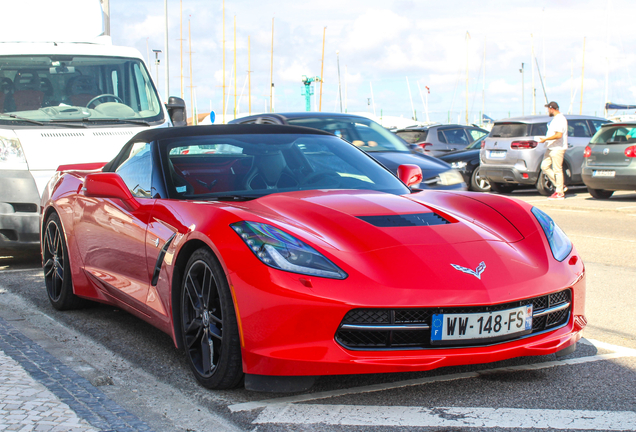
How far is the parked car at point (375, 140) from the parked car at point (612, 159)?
5.30m

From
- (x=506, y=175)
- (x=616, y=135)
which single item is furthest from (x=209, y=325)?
(x=506, y=175)

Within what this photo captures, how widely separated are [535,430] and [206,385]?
4.87ft

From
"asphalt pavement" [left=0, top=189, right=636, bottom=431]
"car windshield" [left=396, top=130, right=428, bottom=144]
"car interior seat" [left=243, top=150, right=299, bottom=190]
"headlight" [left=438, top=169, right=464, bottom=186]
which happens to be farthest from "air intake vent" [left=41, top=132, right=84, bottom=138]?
"car windshield" [left=396, top=130, right=428, bottom=144]

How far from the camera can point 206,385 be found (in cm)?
358

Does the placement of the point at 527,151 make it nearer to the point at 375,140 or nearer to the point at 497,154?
the point at 497,154

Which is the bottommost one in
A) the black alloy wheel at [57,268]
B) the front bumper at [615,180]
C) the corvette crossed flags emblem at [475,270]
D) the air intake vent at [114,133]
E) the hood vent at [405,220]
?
the front bumper at [615,180]

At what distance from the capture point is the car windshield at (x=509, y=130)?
1631cm

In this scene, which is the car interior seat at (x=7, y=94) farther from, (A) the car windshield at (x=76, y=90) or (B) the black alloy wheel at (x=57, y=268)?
(B) the black alloy wheel at (x=57, y=268)

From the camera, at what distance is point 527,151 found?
16.1m

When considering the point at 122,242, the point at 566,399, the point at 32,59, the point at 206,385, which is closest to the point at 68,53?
the point at 32,59

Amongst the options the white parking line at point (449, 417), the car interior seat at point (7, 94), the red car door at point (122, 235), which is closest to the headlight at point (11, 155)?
the car interior seat at point (7, 94)

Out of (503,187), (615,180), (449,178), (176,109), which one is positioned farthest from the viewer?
(503,187)

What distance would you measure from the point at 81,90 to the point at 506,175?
1023 centimetres

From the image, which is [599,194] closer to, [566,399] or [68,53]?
[68,53]
